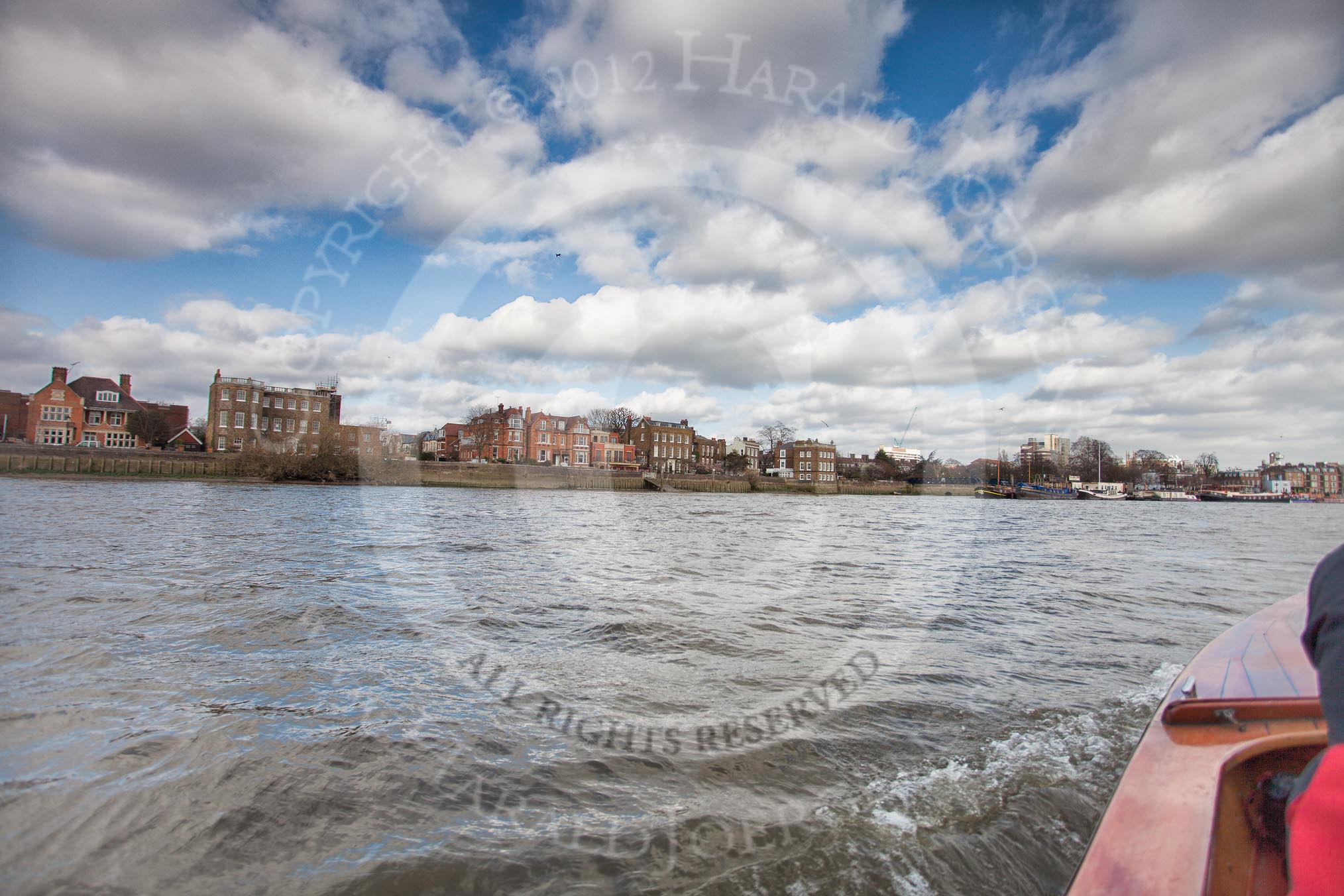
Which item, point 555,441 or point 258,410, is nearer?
point 258,410

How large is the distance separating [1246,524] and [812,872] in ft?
169

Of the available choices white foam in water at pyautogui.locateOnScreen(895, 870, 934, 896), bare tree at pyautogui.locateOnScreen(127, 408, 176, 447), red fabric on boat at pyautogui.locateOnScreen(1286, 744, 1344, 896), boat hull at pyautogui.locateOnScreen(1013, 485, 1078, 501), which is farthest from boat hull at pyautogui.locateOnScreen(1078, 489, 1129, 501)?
bare tree at pyautogui.locateOnScreen(127, 408, 176, 447)

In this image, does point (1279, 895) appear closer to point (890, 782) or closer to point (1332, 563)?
point (1332, 563)

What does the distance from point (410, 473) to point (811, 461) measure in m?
46.5

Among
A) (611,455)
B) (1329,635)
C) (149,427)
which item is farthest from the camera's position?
(611,455)

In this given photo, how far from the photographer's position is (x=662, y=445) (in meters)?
73.8

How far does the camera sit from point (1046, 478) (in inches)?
4077

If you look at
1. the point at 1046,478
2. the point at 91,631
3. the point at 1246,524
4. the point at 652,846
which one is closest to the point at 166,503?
the point at 91,631

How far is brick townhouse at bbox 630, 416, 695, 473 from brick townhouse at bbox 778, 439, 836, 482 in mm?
13720

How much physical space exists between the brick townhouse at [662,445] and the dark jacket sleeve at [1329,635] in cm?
7104

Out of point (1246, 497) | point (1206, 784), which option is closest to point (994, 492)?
point (1246, 497)

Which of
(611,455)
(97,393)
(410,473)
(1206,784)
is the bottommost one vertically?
(1206,784)

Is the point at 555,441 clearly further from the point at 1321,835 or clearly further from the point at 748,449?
the point at 1321,835

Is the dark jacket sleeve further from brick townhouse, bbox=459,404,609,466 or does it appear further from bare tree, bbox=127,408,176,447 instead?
bare tree, bbox=127,408,176,447
